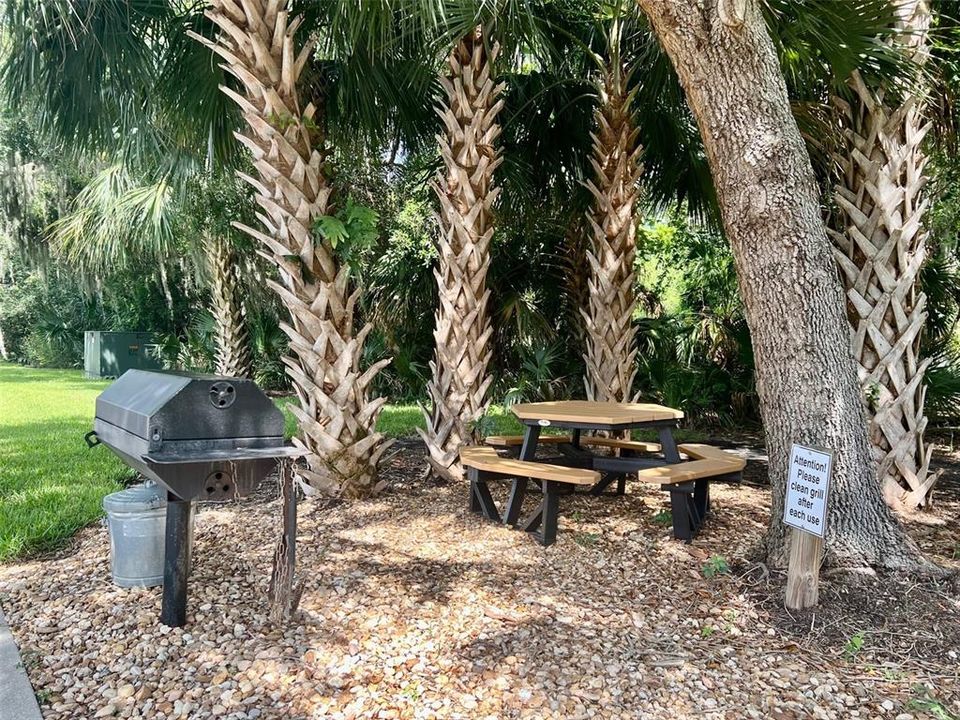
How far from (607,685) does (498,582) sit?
1.10m

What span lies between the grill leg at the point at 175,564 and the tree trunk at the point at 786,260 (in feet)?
9.78

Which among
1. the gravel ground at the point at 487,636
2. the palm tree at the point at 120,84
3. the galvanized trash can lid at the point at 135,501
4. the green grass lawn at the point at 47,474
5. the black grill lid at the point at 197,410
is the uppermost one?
the palm tree at the point at 120,84

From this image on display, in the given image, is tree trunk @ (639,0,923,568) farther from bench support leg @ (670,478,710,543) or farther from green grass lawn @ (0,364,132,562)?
green grass lawn @ (0,364,132,562)

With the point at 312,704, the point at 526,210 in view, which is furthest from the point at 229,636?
the point at 526,210

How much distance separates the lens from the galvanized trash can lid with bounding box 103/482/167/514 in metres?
3.64

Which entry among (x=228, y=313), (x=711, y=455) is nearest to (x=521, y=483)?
(x=711, y=455)

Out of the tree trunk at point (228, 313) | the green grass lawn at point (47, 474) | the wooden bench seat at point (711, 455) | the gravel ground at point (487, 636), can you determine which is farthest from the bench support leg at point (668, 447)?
the tree trunk at point (228, 313)

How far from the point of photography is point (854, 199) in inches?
205

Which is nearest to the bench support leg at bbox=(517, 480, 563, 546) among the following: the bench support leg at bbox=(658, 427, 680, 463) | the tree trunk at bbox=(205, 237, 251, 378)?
the bench support leg at bbox=(658, 427, 680, 463)

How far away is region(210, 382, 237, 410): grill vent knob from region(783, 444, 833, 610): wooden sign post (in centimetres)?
258

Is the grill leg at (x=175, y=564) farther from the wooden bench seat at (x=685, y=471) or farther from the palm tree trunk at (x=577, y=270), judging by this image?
the palm tree trunk at (x=577, y=270)

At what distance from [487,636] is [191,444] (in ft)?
5.16

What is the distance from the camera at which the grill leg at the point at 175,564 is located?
3252 mm

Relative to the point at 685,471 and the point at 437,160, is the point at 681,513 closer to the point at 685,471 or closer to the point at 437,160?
the point at 685,471
